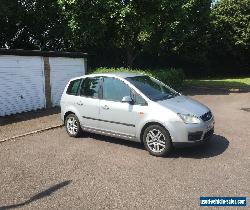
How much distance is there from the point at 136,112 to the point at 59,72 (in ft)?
28.7

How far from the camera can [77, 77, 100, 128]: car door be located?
9042 mm

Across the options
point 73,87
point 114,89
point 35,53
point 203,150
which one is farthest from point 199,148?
point 35,53

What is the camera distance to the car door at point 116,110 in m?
8.26

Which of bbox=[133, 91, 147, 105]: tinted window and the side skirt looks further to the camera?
the side skirt

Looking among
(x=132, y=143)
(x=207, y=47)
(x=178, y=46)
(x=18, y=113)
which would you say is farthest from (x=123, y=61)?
(x=132, y=143)

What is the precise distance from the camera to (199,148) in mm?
8289

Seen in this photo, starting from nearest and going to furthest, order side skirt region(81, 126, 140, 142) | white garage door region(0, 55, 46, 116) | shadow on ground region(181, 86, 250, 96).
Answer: side skirt region(81, 126, 140, 142)
white garage door region(0, 55, 46, 116)
shadow on ground region(181, 86, 250, 96)

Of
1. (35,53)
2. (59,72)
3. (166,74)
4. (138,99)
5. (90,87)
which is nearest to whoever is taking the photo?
(138,99)

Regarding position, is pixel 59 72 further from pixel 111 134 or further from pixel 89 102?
pixel 111 134

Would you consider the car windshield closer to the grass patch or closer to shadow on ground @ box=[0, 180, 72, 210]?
shadow on ground @ box=[0, 180, 72, 210]

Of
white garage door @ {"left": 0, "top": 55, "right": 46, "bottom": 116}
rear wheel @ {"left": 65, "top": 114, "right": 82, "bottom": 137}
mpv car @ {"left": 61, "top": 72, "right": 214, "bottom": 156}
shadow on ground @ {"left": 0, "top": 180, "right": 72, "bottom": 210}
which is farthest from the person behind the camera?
white garage door @ {"left": 0, "top": 55, "right": 46, "bottom": 116}

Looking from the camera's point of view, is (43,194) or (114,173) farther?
(114,173)

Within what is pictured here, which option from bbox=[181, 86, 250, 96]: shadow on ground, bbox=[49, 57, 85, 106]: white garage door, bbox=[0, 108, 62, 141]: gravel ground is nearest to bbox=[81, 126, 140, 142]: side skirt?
bbox=[0, 108, 62, 141]: gravel ground

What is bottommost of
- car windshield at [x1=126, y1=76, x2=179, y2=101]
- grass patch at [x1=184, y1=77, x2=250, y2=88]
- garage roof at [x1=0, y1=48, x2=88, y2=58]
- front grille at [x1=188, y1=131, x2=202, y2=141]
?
grass patch at [x1=184, y1=77, x2=250, y2=88]
